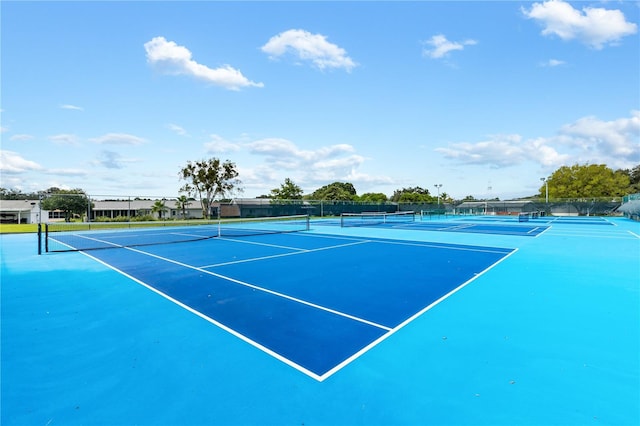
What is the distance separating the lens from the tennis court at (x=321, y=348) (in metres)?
2.44

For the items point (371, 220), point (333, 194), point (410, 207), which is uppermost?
point (333, 194)

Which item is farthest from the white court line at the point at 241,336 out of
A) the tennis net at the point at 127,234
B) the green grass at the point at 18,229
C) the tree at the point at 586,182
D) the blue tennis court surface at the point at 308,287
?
the tree at the point at 586,182

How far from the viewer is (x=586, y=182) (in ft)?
161

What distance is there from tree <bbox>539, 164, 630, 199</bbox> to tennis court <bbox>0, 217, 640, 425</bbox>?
5095 cm

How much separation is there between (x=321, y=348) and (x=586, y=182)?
6134cm

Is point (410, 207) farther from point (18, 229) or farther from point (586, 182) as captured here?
point (18, 229)

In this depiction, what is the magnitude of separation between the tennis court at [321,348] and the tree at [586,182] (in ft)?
167

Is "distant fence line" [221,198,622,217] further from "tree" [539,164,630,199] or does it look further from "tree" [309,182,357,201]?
"tree" [309,182,357,201]

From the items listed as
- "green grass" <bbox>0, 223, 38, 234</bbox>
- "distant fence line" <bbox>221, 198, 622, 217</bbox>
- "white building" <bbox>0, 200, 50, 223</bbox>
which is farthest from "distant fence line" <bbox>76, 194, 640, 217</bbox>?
"white building" <bbox>0, 200, 50, 223</bbox>

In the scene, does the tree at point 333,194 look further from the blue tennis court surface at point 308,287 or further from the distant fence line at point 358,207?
the blue tennis court surface at point 308,287

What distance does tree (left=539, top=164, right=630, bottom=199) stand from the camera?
47562 mm

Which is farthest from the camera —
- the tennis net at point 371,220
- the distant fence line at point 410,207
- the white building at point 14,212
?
the white building at point 14,212

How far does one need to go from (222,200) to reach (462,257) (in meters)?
38.3

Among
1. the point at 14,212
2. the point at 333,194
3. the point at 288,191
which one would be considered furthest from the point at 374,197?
the point at 14,212
